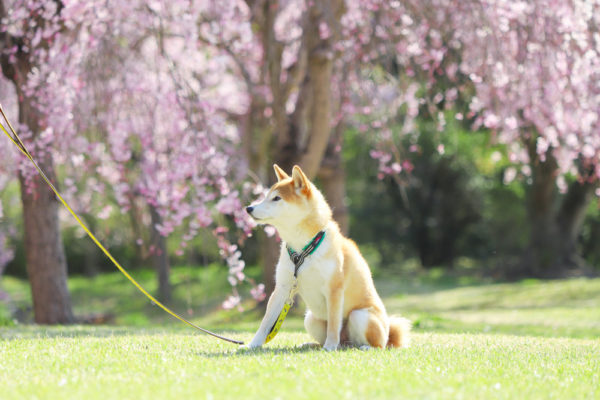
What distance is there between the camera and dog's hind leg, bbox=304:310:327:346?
5336 millimetres

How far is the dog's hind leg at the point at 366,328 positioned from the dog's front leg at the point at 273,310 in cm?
52

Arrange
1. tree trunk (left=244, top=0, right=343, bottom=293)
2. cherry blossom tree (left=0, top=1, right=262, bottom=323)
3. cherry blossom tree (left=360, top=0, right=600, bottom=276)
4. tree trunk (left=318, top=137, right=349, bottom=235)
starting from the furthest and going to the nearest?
tree trunk (left=318, top=137, right=349, bottom=235), tree trunk (left=244, top=0, right=343, bottom=293), cherry blossom tree (left=360, top=0, right=600, bottom=276), cherry blossom tree (left=0, top=1, right=262, bottom=323)

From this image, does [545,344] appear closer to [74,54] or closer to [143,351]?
[143,351]

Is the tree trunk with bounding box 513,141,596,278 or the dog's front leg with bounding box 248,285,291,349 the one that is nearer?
the dog's front leg with bounding box 248,285,291,349

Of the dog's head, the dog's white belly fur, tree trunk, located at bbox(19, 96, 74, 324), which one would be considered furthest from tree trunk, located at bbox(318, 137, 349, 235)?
the dog's head

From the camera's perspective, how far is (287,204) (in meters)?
5.02

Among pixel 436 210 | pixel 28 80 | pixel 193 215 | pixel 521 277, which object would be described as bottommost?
pixel 521 277

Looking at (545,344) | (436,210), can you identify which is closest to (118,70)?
(545,344)

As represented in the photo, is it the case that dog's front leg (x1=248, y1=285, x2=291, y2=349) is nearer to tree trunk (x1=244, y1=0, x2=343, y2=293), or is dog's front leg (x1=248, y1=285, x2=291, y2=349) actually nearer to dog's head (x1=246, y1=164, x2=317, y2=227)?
dog's head (x1=246, y1=164, x2=317, y2=227)

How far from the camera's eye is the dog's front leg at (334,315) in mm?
5020

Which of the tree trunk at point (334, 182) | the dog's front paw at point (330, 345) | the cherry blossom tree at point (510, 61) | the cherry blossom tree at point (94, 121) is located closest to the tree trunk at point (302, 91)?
the cherry blossom tree at point (510, 61)

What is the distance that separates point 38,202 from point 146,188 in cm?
148

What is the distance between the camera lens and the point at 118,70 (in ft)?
31.7

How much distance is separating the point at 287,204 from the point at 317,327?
3.39ft
